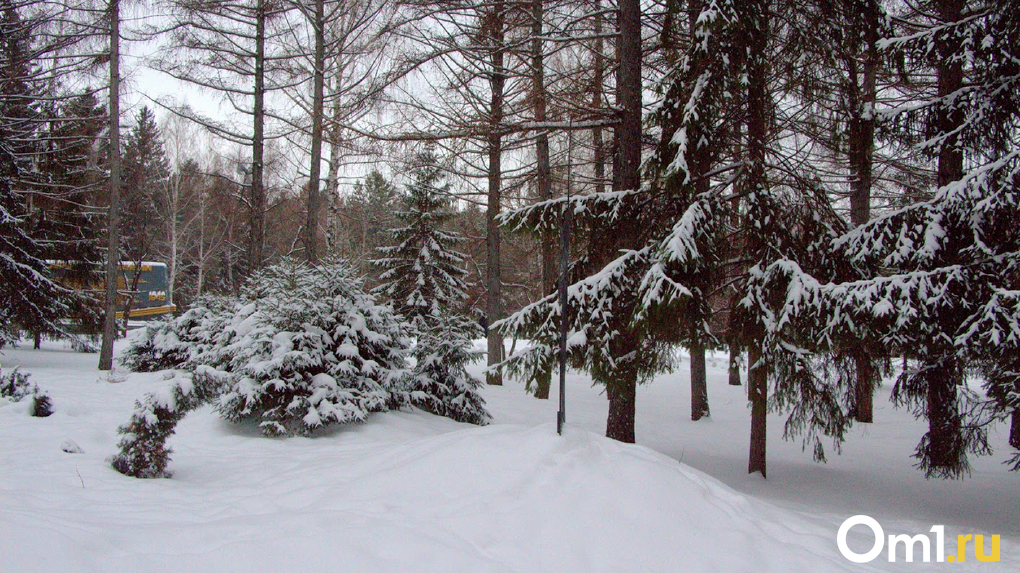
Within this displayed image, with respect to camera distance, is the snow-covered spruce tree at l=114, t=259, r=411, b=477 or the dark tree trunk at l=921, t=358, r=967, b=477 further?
the snow-covered spruce tree at l=114, t=259, r=411, b=477

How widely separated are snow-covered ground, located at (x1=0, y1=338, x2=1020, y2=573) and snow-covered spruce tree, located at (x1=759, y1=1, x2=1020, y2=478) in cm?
141

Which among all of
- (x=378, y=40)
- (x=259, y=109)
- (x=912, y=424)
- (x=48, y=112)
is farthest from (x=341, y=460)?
(x=48, y=112)

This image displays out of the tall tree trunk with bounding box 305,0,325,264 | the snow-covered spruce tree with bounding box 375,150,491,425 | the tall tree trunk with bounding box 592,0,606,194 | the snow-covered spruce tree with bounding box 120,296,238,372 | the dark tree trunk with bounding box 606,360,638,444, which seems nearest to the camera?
the dark tree trunk with bounding box 606,360,638,444

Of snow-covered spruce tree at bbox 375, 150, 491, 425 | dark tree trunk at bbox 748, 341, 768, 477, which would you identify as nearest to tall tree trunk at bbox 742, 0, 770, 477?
dark tree trunk at bbox 748, 341, 768, 477

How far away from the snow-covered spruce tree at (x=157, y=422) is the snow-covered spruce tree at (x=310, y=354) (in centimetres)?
220

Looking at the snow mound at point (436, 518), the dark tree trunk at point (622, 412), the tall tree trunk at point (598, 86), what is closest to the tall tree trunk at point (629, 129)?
the dark tree trunk at point (622, 412)

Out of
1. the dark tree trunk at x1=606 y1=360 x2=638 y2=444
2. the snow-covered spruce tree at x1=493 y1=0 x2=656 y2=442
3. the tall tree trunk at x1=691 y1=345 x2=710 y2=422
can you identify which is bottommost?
the tall tree trunk at x1=691 y1=345 x2=710 y2=422

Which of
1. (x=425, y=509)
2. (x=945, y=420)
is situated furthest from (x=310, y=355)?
(x=945, y=420)

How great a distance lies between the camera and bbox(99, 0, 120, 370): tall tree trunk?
12445mm

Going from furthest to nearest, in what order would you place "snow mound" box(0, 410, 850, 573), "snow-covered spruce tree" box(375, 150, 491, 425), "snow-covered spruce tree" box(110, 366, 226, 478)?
"snow-covered spruce tree" box(375, 150, 491, 425) < "snow-covered spruce tree" box(110, 366, 226, 478) < "snow mound" box(0, 410, 850, 573)

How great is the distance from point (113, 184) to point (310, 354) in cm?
907

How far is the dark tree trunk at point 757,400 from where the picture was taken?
20.7ft

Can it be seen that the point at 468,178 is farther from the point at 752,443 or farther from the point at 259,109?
the point at 752,443

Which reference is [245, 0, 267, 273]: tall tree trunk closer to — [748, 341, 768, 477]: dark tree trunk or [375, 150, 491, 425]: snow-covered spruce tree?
[375, 150, 491, 425]: snow-covered spruce tree
